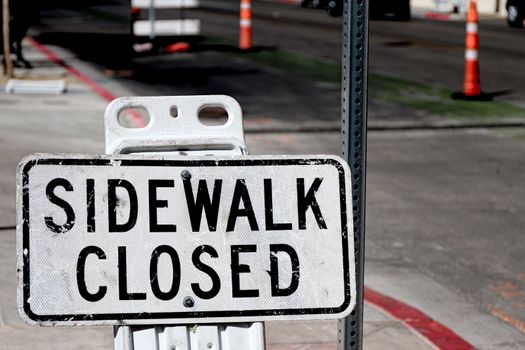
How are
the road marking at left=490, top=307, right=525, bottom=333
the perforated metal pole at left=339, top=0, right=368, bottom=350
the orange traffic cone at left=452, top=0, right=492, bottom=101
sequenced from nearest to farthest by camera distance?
the perforated metal pole at left=339, top=0, right=368, bottom=350
the road marking at left=490, top=307, right=525, bottom=333
the orange traffic cone at left=452, top=0, right=492, bottom=101

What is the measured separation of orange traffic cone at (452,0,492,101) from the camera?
640 inches

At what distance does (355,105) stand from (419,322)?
325 centimetres

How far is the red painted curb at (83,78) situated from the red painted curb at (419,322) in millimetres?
6979

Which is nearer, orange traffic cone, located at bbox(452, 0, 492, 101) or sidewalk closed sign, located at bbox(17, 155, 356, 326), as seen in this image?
sidewalk closed sign, located at bbox(17, 155, 356, 326)

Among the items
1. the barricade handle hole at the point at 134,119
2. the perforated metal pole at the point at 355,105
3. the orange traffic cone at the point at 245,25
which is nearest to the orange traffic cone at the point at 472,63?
the barricade handle hole at the point at 134,119

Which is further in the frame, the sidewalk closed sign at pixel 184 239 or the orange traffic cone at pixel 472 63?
the orange traffic cone at pixel 472 63

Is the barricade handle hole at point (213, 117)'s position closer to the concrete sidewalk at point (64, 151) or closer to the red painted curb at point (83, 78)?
the red painted curb at point (83, 78)

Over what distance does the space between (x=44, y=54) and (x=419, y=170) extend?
13.2 metres

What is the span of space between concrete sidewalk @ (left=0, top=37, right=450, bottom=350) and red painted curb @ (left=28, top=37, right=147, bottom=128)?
139mm

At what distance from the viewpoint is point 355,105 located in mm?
4031

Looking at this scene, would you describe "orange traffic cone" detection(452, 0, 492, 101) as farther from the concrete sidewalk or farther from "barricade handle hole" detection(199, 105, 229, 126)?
"barricade handle hole" detection(199, 105, 229, 126)

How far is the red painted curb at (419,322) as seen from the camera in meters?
6.65

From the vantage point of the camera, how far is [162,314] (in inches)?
139

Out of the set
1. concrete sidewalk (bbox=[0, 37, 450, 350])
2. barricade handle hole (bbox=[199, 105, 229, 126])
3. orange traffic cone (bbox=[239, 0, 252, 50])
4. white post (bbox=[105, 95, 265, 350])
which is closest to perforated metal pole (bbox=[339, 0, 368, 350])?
white post (bbox=[105, 95, 265, 350])
